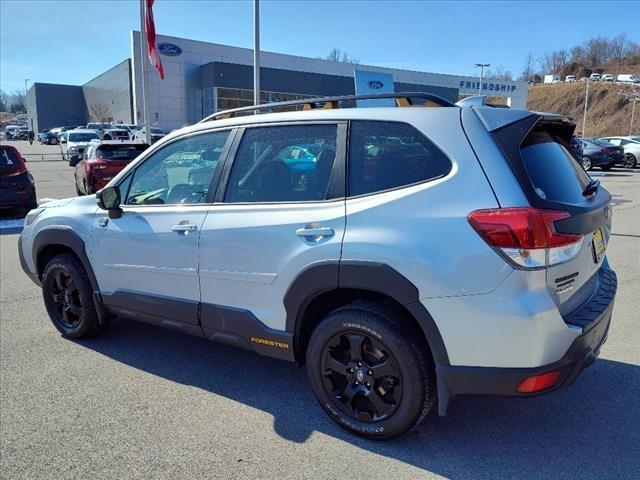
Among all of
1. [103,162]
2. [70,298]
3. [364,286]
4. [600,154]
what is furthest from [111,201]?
[600,154]

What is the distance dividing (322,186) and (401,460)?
155cm

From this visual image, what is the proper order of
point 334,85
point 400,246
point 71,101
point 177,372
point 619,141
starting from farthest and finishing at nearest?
point 71,101, point 334,85, point 619,141, point 177,372, point 400,246

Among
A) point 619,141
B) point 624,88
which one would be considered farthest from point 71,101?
Result: point 624,88

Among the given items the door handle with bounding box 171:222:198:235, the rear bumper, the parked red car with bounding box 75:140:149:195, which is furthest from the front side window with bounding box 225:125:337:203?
the parked red car with bounding box 75:140:149:195

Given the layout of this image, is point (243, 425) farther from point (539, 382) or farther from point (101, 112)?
point (101, 112)

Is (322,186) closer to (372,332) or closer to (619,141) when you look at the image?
(372,332)

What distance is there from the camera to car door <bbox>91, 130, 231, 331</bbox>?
3.42m

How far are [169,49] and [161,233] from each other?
43884 mm

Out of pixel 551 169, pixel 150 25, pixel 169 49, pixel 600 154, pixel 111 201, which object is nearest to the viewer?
pixel 551 169

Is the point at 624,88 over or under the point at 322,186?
over

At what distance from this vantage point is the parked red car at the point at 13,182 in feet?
35.8

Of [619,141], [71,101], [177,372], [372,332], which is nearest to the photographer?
[372,332]

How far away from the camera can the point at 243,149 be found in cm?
335

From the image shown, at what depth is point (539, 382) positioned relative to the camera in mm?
2422
